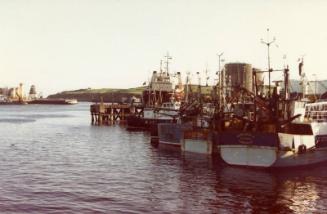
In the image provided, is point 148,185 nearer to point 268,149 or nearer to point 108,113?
point 268,149

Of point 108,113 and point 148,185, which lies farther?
point 108,113

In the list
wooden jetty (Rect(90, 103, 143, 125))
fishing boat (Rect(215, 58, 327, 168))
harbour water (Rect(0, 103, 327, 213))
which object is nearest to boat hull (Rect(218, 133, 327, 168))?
fishing boat (Rect(215, 58, 327, 168))

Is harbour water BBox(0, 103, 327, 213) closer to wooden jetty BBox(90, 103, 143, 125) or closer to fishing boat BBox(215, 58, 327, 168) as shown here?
fishing boat BBox(215, 58, 327, 168)

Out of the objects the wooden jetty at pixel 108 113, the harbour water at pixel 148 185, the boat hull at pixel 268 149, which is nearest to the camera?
the harbour water at pixel 148 185

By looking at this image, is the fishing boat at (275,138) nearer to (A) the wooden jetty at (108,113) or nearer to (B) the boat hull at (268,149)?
(B) the boat hull at (268,149)

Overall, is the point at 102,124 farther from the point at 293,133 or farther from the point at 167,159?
the point at 293,133

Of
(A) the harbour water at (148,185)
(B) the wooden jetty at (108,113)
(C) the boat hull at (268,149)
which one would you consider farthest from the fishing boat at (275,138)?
(B) the wooden jetty at (108,113)

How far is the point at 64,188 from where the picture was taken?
3666cm

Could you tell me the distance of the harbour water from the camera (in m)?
31.3

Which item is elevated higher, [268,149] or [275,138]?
[275,138]

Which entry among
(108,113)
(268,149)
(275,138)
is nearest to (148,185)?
(268,149)

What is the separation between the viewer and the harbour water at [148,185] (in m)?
31.3

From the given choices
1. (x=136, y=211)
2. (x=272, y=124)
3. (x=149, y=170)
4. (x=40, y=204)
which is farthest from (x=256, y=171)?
(x=40, y=204)

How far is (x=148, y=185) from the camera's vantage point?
38281mm
